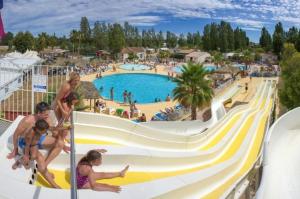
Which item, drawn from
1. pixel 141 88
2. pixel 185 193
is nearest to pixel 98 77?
pixel 141 88

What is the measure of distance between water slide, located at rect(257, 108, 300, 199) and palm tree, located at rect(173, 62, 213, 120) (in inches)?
261

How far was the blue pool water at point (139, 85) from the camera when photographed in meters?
37.3

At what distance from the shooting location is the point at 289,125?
1327 cm

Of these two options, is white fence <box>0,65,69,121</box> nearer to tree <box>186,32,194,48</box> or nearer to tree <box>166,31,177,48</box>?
tree <box>186,32,194,48</box>

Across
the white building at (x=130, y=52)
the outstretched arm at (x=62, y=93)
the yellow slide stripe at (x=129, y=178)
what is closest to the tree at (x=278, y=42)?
the white building at (x=130, y=52)

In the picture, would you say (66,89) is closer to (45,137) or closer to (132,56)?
(45,137)

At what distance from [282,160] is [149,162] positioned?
5.94 metres

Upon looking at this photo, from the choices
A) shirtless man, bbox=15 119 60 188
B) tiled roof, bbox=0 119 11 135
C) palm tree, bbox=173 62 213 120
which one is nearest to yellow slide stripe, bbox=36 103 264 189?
shirtless man, bbox=15 119 60 188

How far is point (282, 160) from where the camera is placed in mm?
10805

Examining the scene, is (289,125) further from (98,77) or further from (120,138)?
(98,77)

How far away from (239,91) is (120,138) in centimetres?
2821

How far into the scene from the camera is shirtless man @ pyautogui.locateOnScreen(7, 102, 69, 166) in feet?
15.6

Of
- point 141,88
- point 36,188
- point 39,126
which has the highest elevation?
point 39,126

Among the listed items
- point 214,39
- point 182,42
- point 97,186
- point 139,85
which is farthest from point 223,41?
point 97,186
